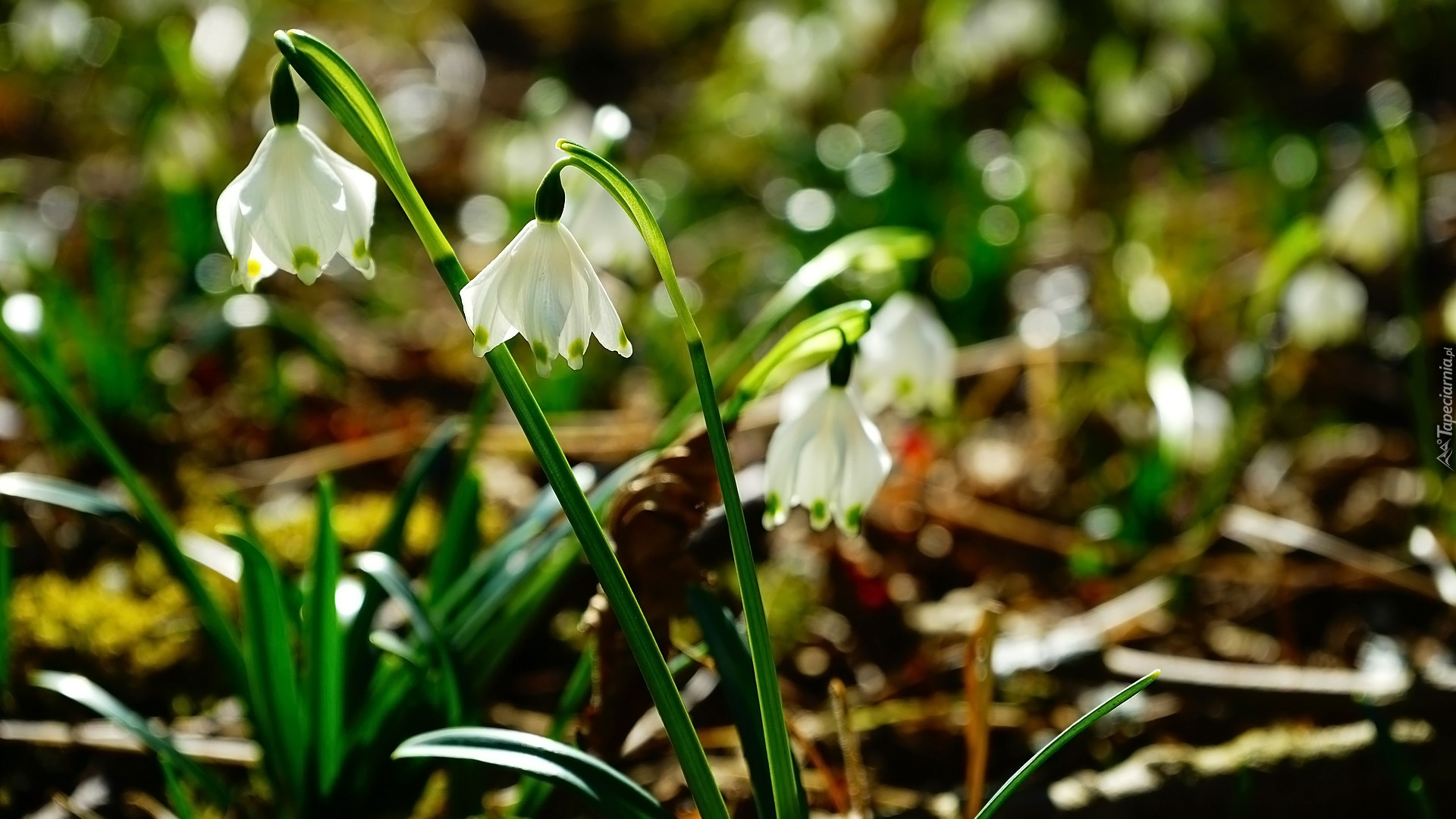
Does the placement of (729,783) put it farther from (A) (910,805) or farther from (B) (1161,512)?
(B) (1161,512)

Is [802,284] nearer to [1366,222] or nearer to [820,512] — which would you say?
[820,512]

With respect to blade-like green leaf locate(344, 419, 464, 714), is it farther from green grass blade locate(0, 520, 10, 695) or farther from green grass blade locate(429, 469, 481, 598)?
green grass blade locate(0, 520, 10, 695)

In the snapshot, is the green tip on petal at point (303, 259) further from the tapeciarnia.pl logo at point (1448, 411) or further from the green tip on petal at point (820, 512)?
Answer: the tapeciarnia.pl logo at point (1448, 411)

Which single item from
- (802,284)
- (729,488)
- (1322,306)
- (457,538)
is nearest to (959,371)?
(1322,306)

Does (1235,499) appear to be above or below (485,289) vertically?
below

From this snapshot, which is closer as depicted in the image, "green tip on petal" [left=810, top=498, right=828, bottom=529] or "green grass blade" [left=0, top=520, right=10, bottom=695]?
"green tip on petal" [left=810, top=498, right=828, bottom=529]

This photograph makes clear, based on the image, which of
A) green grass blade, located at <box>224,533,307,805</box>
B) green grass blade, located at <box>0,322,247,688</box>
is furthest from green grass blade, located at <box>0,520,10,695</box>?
green grass blade, located at <box>224,533,307,805</box>

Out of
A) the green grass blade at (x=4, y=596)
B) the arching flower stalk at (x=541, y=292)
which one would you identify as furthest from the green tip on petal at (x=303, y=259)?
the green grass blade at (x=4, y=596)

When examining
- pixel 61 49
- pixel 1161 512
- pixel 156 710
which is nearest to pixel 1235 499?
pixel 1161 512
